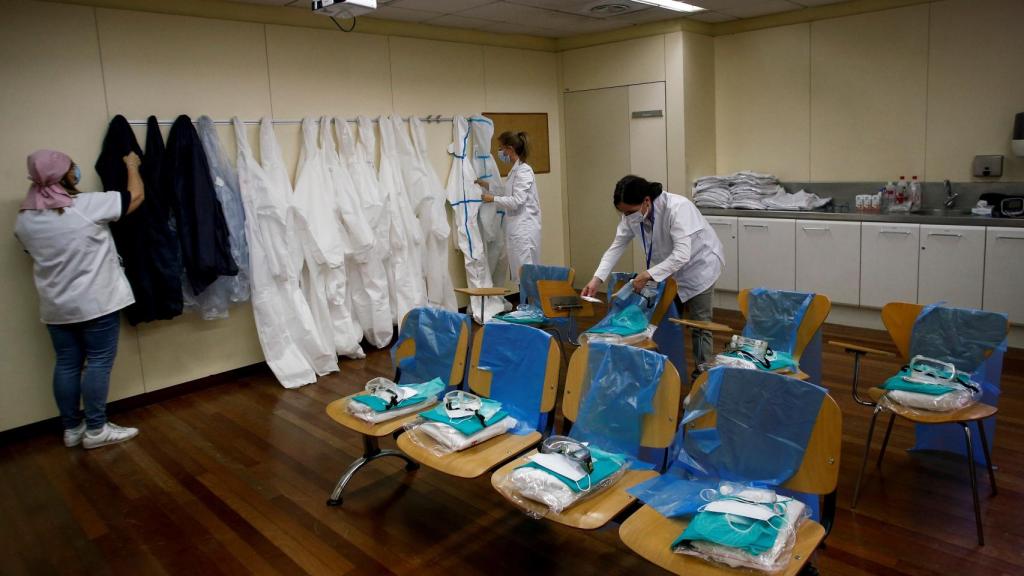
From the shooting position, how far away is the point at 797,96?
644 cm

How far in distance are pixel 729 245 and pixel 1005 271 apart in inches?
82.5

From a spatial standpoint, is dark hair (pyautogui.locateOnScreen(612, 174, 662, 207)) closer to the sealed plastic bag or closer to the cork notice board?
the sealed plastic bag

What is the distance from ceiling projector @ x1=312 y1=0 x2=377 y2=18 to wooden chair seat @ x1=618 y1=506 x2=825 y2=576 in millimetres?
2989

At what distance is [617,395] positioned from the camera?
2.66 meters

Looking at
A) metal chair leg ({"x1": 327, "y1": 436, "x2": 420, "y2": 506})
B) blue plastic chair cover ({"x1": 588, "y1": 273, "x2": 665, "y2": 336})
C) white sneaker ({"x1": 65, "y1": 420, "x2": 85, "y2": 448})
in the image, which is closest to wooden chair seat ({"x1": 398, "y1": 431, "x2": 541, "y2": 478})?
metal chair leg ({"x1": 327, "y1": 436, "x2": 420, "y2": 506})

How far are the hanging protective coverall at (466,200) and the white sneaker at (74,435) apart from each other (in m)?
3.09

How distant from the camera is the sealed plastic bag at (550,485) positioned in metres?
2.24

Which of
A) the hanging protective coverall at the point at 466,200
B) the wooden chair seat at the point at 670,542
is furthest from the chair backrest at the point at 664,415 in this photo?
the hanging protective coverall at the point at 466,200

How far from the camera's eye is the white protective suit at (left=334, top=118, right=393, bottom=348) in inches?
219

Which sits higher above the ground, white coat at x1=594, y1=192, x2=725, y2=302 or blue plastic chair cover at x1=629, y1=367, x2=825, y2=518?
white coat at x1=594, y1=192, x2=725, y2=302

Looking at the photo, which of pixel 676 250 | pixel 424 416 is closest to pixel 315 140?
pixel 676 250

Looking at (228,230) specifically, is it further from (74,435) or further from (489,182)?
(489,182)

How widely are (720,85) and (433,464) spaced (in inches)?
217

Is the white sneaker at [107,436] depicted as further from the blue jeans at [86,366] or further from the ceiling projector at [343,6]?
the ceiling projector at [343,6]
